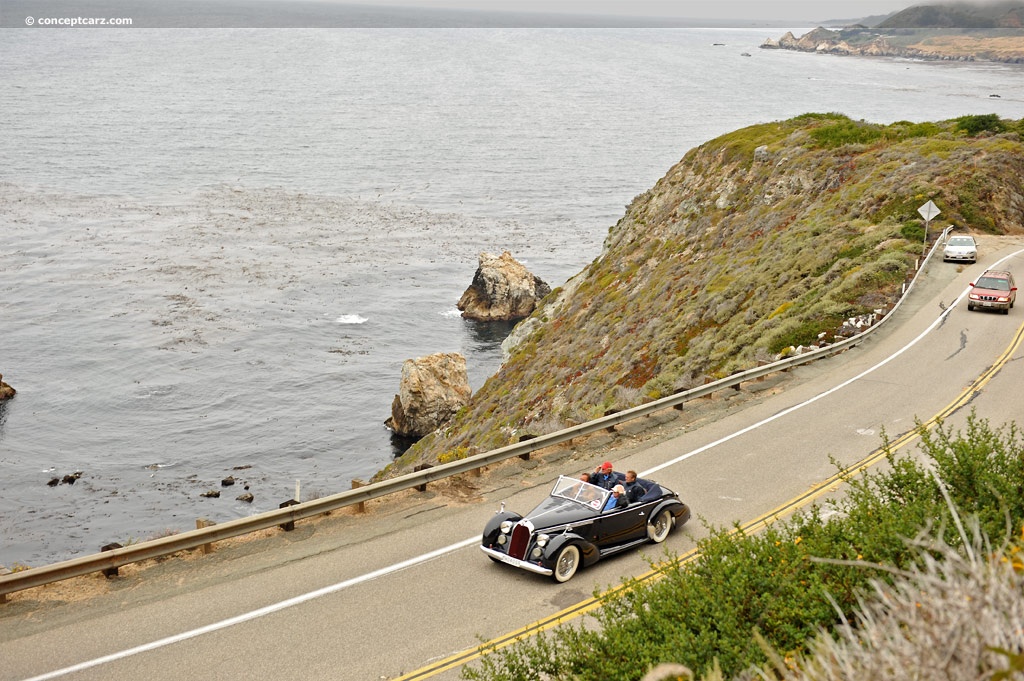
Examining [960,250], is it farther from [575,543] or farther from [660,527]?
[575,543]

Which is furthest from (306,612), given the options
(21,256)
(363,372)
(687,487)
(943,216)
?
(21,256)

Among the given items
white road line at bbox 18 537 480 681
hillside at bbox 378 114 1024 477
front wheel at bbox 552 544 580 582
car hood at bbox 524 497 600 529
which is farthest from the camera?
hillside at bbox 378 114 1024 477

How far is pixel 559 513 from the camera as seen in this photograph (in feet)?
43.8

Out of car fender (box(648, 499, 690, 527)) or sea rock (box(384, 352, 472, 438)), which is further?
sea rock (box(384, 352, 472, 438))

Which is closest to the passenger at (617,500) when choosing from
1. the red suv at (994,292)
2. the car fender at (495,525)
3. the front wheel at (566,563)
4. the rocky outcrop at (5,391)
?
the front wheel at (566,563)

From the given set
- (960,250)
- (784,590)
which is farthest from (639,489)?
(960,250)

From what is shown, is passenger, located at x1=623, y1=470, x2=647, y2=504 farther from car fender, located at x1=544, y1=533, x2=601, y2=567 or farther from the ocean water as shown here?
the ocean water

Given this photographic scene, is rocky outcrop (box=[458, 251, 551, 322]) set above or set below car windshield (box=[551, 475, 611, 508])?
below

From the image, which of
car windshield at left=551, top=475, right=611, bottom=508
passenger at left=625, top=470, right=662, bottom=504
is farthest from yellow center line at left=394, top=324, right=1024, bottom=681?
car windshield at left=551, top=475, right=611, bottom=508

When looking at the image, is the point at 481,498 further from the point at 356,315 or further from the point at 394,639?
the point at 356,315

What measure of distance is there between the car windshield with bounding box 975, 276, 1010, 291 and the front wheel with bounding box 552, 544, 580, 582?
23434 millimetres

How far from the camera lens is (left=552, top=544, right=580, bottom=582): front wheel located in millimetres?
12703

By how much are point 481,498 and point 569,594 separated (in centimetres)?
357

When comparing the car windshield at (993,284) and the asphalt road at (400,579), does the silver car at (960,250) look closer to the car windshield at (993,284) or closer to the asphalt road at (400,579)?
the car windshield at (993,284)
